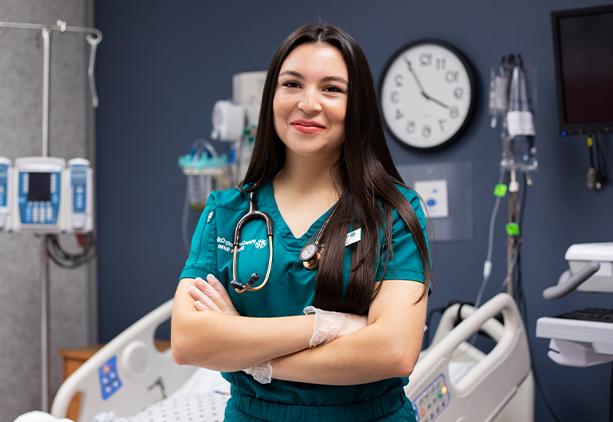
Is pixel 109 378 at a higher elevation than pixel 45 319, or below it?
below

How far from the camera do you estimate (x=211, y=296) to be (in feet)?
4.98

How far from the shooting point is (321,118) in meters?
1.50

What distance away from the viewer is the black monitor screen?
3.33 meters

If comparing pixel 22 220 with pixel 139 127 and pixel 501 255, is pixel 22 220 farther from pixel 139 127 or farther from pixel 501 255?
pixel 501 255

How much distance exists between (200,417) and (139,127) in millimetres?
2092

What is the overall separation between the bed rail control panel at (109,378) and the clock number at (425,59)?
64.4 inches

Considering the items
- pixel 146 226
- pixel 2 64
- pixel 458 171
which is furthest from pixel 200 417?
pixel 2 64

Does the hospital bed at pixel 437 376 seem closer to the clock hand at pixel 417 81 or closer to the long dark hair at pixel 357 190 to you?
the long dark hair at pixel 357 190

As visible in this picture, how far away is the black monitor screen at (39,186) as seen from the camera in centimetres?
333

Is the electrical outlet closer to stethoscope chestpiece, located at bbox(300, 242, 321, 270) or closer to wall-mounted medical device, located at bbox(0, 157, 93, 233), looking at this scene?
wall-mounted medical device, located at bbox(0, 157, 93, 233)

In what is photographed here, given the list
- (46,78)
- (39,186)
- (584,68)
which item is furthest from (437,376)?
(46,78)

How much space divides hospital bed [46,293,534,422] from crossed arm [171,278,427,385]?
0.73m

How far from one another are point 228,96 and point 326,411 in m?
2.56

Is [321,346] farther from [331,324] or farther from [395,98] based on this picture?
[395,98]
